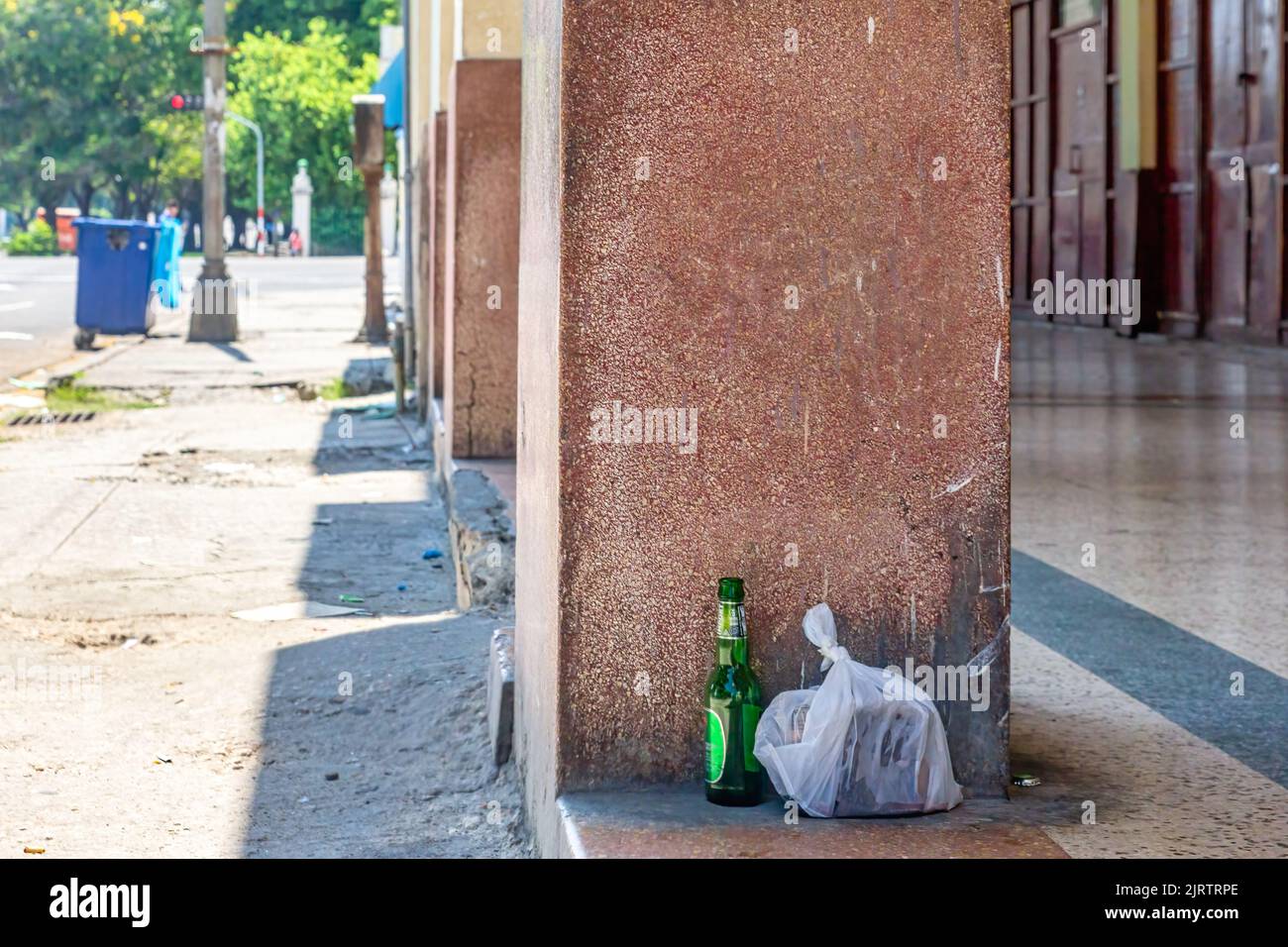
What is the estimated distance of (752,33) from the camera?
2984 mm

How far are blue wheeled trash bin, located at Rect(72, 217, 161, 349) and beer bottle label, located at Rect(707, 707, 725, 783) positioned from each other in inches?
633

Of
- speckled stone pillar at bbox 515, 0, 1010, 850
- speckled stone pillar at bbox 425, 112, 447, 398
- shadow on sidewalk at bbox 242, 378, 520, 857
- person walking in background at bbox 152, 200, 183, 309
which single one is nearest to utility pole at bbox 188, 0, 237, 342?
person walking in background at bbox 152, 200, 183, 309

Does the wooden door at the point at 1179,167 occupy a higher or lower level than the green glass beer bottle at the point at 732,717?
higher

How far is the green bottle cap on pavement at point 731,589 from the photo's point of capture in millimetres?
2910

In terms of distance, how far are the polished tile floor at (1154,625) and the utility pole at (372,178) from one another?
28.1 ft

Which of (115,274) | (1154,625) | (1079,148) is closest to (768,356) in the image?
(1154,625)

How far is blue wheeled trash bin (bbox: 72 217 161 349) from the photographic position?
59.0ft

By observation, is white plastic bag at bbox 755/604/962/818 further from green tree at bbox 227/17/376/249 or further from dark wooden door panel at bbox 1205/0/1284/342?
green tree at bbox 227/17/376/249

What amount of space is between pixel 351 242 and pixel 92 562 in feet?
187

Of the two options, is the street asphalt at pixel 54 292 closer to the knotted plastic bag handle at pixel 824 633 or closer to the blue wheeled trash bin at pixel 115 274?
the blue wheeled trash bin at pixel 115 274

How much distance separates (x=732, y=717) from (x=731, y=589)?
0.22 metres

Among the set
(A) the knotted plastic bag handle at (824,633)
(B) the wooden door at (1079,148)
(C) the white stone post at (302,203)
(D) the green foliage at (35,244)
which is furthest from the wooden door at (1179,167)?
(D) the green foliage at (35,244)
